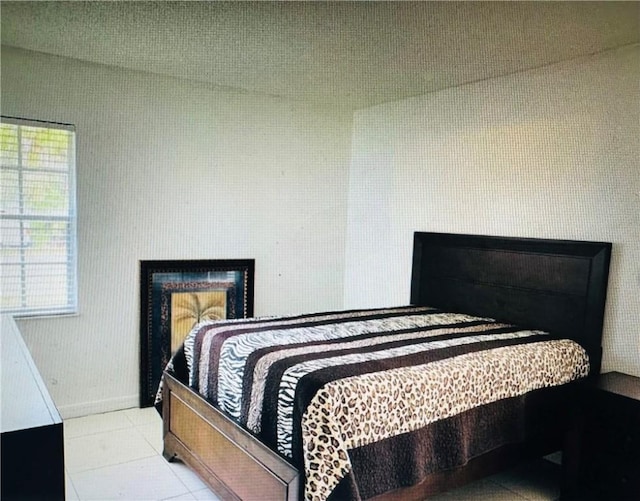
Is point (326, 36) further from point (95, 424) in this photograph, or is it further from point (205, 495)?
point (95, 424)

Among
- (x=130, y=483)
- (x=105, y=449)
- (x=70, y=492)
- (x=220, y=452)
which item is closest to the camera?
(x=220, y=452)

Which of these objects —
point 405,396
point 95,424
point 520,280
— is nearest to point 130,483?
point 95,424

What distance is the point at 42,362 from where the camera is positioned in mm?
3352

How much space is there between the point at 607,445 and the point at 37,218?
348cm

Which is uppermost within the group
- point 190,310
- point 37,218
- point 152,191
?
point 152,191

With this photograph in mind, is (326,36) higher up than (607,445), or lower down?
higher up

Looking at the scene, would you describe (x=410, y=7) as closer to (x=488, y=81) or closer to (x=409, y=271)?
(x=488, y=81)

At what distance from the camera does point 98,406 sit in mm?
3572

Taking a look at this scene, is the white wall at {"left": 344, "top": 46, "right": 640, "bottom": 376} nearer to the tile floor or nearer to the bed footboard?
the tile floor

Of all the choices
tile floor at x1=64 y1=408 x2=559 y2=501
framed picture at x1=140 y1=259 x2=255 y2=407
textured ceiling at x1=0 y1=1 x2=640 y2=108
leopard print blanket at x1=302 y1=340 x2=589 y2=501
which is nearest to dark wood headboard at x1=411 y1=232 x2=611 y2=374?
leopard print blanket at x1=302 y1=340 x2=589 y2=501

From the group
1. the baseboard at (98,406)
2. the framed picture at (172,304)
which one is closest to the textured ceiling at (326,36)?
the framed picture at (172,304)

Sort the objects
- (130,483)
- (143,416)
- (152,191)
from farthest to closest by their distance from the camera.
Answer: (152,191) → (143,416) → (130,483)

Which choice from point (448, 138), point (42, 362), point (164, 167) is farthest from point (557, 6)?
point (42, 362)

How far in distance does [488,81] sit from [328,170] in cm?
156
